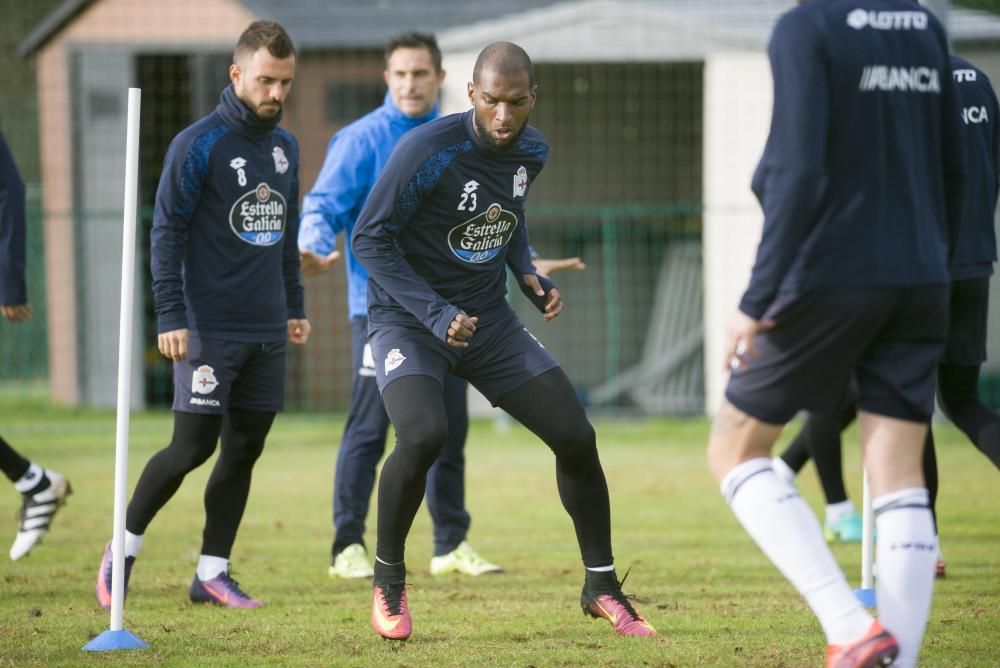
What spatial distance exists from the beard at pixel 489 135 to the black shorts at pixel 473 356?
0.64 meters

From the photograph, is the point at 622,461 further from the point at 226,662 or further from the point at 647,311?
the point at 226,662

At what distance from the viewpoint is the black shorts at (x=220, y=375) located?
211 inches

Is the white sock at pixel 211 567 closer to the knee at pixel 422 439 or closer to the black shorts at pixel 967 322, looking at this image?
the knee at pixel 422 439

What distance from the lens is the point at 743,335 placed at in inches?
144

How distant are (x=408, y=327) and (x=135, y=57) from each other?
13.3 metres

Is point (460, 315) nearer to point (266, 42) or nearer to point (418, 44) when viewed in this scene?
point (266, 42)

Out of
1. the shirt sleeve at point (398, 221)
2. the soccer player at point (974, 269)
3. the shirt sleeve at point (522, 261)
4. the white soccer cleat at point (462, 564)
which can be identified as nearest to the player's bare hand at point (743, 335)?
the shirt sleeve at point (398, 221)

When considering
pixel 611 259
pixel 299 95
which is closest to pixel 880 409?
pixel 611 259

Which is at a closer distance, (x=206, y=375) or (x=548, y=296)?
(x=548, y=296)

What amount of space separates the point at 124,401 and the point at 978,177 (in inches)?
135

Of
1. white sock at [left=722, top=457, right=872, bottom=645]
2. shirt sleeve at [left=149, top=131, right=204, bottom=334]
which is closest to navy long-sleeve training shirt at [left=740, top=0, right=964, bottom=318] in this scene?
white sock at [left=722, top=457, right=872, bottom=645]

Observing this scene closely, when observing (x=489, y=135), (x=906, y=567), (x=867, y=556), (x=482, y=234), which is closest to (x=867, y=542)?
(x=867, y=556)

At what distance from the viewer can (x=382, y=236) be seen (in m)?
4.76

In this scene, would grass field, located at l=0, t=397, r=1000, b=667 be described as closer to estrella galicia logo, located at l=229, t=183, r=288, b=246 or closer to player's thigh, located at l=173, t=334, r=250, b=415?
player's thigh, located at l=173, t=334, r=250, b=415
